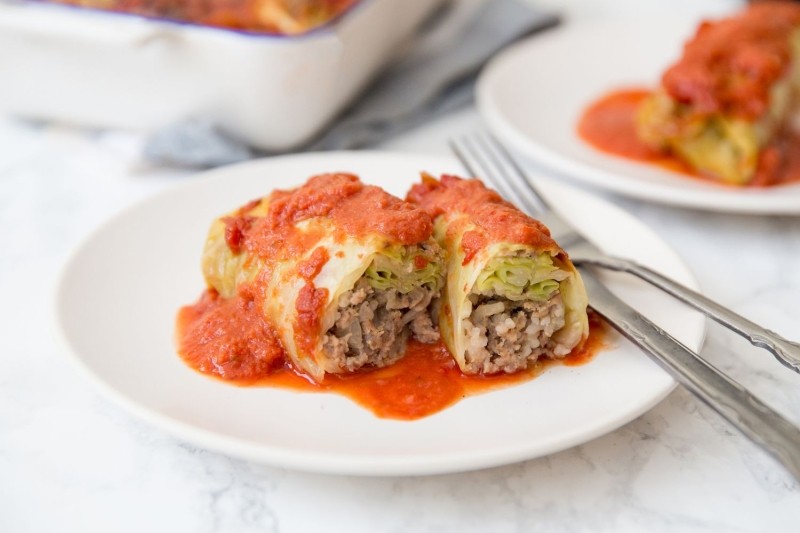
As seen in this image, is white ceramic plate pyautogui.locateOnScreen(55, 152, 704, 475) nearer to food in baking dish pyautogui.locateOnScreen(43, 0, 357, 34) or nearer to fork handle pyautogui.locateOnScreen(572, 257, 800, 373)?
fork handle pyautogui.locateOnScreen(572, 257, 800, 373)

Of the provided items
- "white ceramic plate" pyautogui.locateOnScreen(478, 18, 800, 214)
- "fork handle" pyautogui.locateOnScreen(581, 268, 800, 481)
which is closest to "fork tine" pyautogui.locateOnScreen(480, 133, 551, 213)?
"white ceramic plate" pyautogui.locateOnScreen(478, 18, 800, 214)

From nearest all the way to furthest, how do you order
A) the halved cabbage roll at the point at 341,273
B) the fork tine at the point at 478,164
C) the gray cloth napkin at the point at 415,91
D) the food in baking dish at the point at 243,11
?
the halved cabbage roll at the point at 341,273
the fork tine at the point at 478,164
the gray cloth napkin at the point at 415,91
the food in baking dish at the point at 243,11

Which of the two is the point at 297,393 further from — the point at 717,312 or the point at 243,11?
the point at 243,11

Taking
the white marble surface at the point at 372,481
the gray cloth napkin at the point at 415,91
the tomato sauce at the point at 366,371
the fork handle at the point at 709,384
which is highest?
the fork handle at the point at 709,384

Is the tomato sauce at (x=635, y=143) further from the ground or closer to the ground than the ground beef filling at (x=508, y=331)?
closer to the ground

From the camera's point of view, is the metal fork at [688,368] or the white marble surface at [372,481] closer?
the metal fork at [688,368]

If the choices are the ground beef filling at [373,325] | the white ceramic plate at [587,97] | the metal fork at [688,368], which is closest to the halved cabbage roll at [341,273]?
the ground beef filling at [373,325]

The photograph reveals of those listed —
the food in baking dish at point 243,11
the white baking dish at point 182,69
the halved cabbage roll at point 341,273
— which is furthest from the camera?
the food in baking dish at point 243,11

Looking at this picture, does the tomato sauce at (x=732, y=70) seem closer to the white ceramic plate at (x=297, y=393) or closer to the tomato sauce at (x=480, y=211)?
the white ceramic plate at (x=297, y=393)

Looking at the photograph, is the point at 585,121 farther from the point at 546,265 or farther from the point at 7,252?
the point at 7,252
